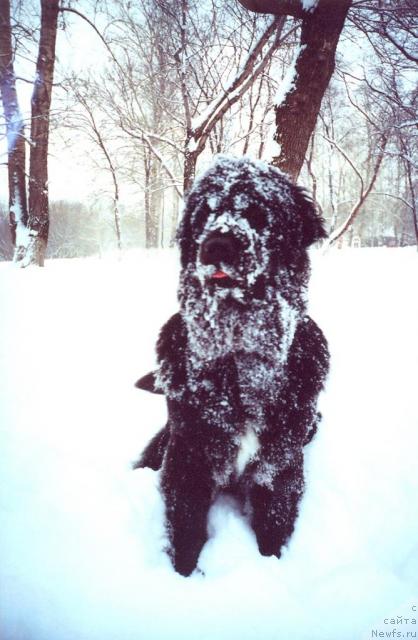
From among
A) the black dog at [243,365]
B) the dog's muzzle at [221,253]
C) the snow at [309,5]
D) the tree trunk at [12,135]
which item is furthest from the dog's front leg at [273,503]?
the tree trunk at [12,135]

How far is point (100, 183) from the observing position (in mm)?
15039

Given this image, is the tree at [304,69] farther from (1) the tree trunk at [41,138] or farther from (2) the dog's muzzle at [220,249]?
(1) the tree trunk at [41,138]

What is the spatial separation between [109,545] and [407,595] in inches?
57.5

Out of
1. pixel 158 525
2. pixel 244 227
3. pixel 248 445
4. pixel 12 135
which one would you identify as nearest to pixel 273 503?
pixel 248 445

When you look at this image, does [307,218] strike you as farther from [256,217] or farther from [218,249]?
[218,249]

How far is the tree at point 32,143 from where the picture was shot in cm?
386

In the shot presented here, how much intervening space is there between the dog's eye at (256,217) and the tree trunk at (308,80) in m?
1.74

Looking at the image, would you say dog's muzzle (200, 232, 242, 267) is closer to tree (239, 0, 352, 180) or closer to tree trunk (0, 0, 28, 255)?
tree (239, 0, 352, 180)

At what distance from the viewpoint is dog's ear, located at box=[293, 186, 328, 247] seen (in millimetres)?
1565

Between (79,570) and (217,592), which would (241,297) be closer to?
(217,592)

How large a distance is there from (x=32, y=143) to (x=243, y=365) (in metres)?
5.60

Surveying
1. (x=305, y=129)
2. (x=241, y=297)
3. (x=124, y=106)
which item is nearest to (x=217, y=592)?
(x=241, y=297)

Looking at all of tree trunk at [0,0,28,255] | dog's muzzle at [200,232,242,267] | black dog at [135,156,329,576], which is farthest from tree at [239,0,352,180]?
tree trunk at [0,0,28,255]

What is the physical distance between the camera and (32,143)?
5.03 meters
